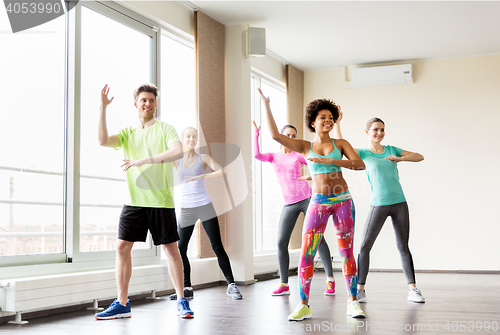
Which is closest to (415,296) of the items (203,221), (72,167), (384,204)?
(384,204)

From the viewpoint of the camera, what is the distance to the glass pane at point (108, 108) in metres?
3.93

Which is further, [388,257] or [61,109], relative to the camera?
[388,257]

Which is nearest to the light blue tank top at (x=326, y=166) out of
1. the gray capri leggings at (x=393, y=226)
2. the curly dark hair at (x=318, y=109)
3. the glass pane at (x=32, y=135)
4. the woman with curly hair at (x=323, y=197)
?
the woman with curly hair at (x=323, y=197)

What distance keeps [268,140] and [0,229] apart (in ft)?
12.5

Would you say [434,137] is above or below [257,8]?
below

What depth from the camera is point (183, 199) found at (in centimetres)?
414

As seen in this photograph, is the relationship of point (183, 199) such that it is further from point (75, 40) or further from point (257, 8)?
point (257, 8)

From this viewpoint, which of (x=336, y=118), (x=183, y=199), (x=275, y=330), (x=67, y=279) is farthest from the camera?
(x=183, y=199)

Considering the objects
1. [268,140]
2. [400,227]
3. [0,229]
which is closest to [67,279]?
[0,229]

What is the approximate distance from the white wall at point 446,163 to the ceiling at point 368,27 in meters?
0.37

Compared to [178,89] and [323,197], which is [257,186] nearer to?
[178,89]

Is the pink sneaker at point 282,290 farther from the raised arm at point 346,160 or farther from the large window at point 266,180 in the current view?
the large window at point 266,180

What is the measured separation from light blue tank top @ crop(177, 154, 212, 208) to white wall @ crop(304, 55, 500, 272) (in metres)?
3.44

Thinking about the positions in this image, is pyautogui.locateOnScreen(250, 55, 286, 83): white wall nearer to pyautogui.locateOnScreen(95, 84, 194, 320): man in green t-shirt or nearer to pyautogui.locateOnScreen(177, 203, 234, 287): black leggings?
pyautogui.locateOnScreen(177, 203, 234, 287): black leggings
